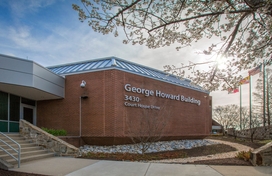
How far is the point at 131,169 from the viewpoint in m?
8.32

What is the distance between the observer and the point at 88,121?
15672 millimetres

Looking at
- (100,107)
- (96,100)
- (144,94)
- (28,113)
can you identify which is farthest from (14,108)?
(144,94)

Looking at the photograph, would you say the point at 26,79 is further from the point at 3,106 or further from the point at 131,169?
the point at 131,169

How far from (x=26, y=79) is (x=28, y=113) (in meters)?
4.62

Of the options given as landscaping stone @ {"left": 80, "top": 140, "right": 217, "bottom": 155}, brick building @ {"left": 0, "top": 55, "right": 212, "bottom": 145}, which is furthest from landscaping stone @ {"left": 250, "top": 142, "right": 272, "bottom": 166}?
landscaping stone @ {"left": 80, "top": 140, "right": 217, "bottom": 155}

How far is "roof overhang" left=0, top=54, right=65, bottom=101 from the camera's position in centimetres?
1316

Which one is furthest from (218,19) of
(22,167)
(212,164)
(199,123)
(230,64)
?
(199,123)

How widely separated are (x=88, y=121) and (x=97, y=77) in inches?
114

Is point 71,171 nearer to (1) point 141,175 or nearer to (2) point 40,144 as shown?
(1) point 141,175

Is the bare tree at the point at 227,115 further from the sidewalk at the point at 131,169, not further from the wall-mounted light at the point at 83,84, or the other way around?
the sidewalk at the point at 131,169

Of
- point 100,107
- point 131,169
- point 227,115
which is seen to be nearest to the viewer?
point 131,169

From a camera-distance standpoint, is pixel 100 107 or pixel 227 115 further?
pixel 227 115

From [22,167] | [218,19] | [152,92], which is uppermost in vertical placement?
[218,19]

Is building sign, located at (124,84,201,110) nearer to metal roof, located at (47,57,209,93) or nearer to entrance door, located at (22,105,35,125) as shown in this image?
metal roof, located at (47,57,209,93)
